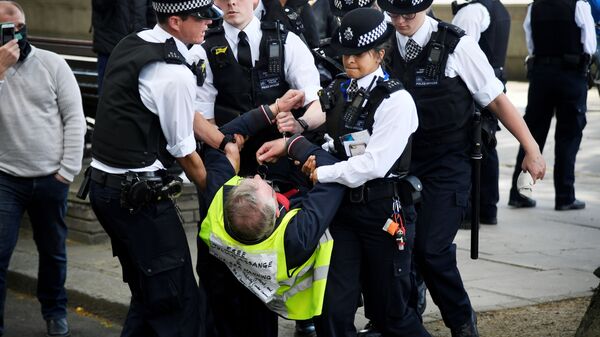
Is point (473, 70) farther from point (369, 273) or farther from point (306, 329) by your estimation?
point (306, 329)

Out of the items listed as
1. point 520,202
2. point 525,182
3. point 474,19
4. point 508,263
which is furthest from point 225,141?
point 520,202

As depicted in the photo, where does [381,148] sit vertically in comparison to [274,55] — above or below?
below

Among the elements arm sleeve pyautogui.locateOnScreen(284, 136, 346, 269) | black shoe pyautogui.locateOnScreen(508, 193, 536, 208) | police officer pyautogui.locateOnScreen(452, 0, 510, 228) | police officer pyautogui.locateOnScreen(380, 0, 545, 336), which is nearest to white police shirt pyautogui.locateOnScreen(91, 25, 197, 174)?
arm sleeve pyautogui.locateOnScreen(284, 136, 346, 269)

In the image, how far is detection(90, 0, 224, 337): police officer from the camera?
512 centimetres

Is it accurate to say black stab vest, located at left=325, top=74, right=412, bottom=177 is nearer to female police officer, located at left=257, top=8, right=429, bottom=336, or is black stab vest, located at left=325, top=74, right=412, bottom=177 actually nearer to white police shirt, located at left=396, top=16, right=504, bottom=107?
female police officer, located at left=257, top=8, right=429, bottom=336

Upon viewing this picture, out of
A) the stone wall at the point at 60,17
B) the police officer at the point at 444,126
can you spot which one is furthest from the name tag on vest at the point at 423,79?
the stone wall at the point at 60,17

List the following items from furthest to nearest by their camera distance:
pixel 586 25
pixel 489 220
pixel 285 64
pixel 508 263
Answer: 1. pixel 586 25
2. pixel 489 220
3. pixel 508 263
4. pixel 285 64

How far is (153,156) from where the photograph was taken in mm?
5270

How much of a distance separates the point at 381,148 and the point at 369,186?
0.75ft

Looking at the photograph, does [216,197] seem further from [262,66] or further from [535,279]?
[535,279]

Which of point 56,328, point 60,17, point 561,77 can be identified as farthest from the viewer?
point 60,17

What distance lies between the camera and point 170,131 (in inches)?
203

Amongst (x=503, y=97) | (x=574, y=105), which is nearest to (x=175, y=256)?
(x=503, y=97)

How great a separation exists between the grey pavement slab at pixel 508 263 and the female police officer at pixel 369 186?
1189 mm
